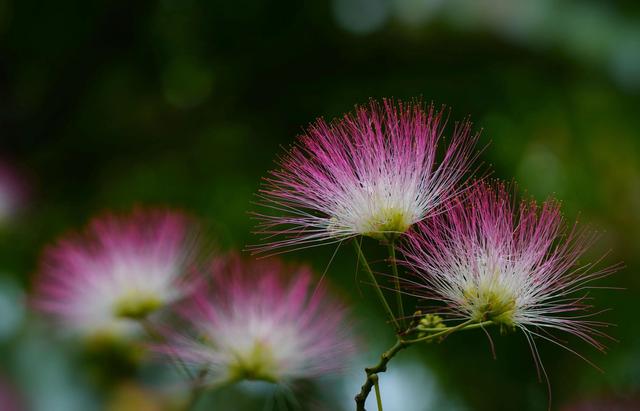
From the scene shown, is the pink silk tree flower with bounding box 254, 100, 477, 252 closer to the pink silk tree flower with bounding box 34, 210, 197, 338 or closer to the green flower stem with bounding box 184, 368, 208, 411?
the green flower stem with bounding box 184, 368, 208, 411

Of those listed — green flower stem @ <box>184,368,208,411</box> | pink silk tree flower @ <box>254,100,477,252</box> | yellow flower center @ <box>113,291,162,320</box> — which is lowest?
green flower stem @ <box>184,368,208,411</box>

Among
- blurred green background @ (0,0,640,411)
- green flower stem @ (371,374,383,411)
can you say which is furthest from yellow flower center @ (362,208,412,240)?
blurred green background @ (0,0,640,411)

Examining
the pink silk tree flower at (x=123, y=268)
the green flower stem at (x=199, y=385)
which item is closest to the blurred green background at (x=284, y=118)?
the pink silk tree flower at (x=123, y=268)

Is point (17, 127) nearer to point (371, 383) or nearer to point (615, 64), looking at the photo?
point (615, 64)

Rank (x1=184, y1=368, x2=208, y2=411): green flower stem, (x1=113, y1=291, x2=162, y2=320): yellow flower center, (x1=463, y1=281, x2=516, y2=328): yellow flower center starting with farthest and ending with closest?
(x1=113, y1=291, x2=162, y2=320): yellow flower center < (x1=184, y1=368, x2=208, y2=411): green flower stem < (x1=463, y1=281, x2=516, y2=328): yellow flower center

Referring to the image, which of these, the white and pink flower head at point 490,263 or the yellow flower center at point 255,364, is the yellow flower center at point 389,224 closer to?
the white and pink flower head at point 490,263

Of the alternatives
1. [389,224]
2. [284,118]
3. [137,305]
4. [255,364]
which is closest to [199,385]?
[255,364]
